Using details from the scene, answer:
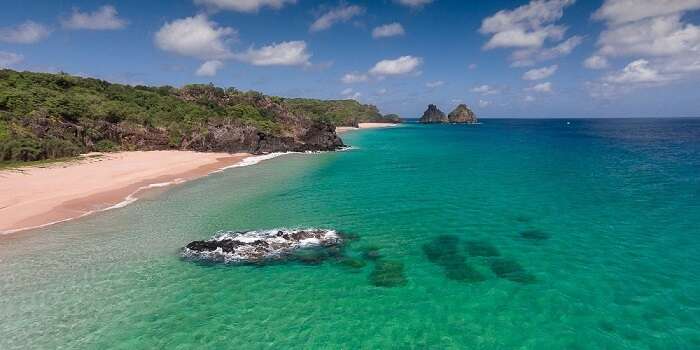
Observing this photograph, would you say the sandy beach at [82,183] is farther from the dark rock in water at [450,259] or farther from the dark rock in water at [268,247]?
the dark rock in water at [450,259]

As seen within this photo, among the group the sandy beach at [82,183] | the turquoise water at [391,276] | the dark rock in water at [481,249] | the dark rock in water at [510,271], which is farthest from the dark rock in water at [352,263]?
the sandy beach at [82,183]

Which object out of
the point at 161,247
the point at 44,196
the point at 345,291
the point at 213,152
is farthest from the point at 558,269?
the point at 213,152

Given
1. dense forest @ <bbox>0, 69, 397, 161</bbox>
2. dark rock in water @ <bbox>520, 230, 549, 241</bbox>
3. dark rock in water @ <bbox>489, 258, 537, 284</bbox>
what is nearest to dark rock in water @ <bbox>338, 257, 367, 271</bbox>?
dark rock in water @ <bbox>489, 258, 537, 284</bbox>

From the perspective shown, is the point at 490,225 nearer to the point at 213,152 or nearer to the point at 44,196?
the point at 44,196

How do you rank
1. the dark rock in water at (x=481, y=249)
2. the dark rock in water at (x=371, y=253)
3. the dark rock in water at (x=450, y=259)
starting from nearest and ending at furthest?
the dark rock in water at (x=450, y=259)
the dark rock in water at (x=371, y=253)
the dark rock in water at (x=481, y=249)

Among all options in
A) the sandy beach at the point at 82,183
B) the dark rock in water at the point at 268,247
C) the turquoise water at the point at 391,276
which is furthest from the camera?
the sandy beach at the point at 82,183

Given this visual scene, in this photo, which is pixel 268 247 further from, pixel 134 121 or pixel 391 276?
pixel 134 121
